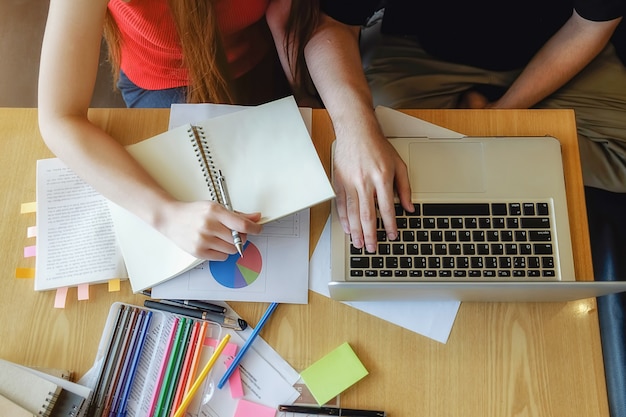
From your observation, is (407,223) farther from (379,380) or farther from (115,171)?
(115,171)

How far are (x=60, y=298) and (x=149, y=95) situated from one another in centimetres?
45

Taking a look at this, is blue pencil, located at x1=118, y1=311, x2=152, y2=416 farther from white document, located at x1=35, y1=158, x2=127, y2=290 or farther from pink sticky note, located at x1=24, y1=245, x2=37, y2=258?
pink sticky note, located at x1=24, y1=245, x2=37, y2=258

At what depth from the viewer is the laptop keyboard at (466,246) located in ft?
2.24

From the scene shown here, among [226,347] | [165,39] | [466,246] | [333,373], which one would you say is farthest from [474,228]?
[165,39]

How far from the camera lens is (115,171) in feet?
2.44

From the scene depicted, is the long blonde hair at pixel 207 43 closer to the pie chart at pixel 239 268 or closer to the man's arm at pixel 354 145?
the man's arm at pixel 354 145

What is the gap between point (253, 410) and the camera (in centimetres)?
69

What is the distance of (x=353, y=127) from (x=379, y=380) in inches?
13.9

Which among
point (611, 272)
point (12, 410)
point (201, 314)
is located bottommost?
point (12, 410)

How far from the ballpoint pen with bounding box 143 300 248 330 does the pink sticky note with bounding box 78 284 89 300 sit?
0.28 ft

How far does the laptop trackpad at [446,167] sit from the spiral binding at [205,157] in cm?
28

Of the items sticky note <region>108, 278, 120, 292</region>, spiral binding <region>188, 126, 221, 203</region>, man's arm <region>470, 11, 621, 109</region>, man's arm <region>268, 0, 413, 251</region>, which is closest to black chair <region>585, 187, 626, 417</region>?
man's arm <region>470, 11, 621, 109</region>

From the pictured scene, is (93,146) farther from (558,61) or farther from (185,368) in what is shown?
(558,61)

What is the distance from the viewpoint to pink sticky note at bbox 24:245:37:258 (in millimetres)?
774
